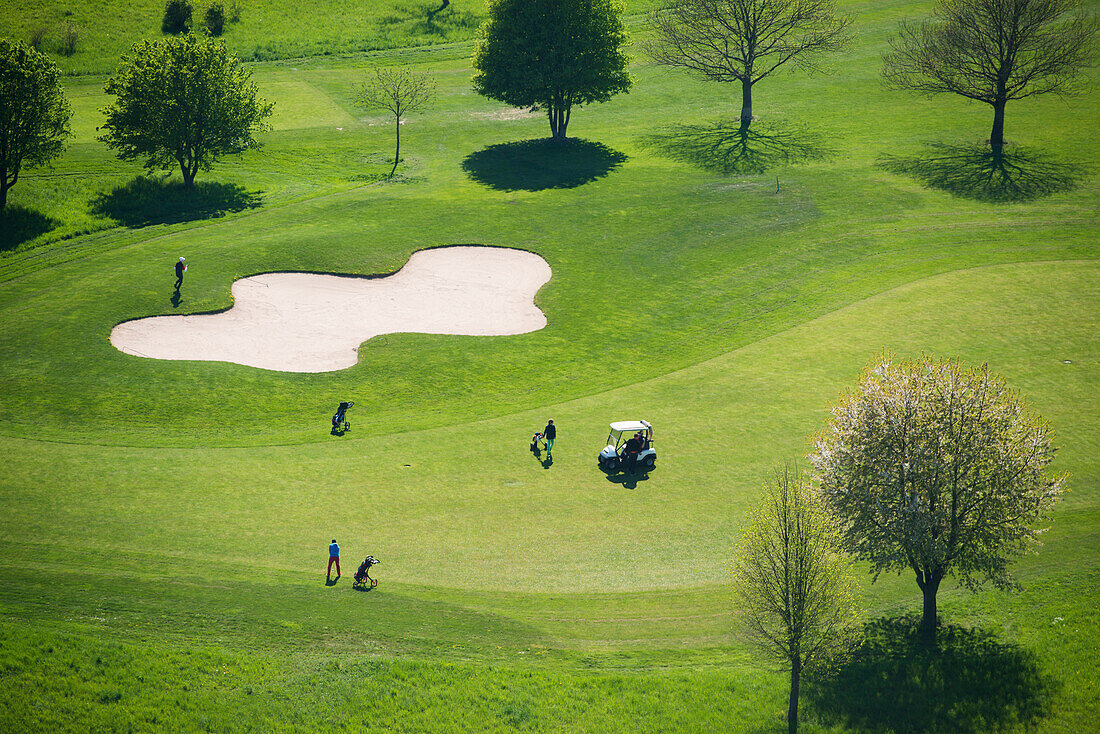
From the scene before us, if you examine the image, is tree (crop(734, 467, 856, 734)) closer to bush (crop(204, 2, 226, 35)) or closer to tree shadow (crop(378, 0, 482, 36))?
tree shadow (crop(378, 0, 482, 36))

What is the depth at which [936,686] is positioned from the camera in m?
25.3

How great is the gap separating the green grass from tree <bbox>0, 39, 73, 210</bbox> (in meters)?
2.91

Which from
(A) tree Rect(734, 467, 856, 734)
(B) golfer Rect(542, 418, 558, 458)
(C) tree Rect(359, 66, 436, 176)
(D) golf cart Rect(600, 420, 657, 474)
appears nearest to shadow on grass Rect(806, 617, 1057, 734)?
(A) tree Rect(734, 467, 856, 734)

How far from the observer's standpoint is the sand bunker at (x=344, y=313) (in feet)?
154

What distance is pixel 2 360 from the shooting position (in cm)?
4412

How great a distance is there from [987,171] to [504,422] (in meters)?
49.9

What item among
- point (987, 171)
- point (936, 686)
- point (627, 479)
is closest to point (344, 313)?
point (627, 479)

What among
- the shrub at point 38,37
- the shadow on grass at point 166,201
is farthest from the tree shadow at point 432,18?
the shadow on grass at point 166,201

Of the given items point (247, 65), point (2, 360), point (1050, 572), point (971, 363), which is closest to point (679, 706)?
point (1050, 572)

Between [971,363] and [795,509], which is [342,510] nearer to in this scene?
[795,509]

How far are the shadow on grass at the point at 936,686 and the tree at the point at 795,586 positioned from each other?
5.96 feet

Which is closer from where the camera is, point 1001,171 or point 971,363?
point 971,363

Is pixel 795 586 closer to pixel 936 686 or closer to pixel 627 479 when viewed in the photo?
pixel 936 686

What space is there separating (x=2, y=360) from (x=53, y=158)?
2743 cm
